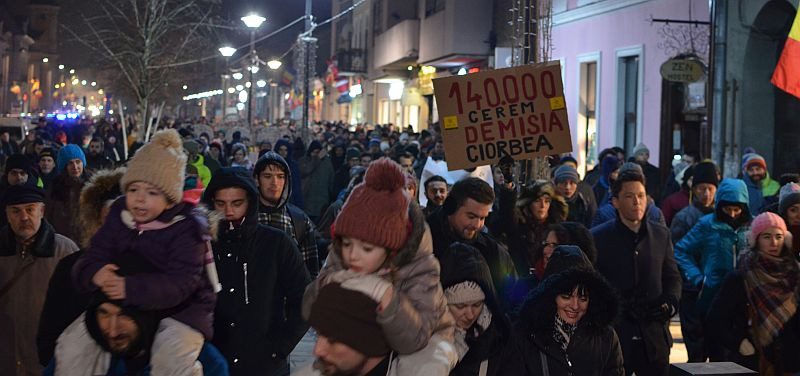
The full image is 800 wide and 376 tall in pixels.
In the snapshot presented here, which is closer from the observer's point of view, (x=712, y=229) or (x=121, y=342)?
(x=121, y=342)

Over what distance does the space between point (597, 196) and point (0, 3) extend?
96511 millimetres

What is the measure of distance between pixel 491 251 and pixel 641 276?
1463 millimetres

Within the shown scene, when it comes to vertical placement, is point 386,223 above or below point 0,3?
below

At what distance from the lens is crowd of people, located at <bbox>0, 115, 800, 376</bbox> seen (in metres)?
3.60

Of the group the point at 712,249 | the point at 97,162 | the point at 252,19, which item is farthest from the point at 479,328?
the point at 252,19

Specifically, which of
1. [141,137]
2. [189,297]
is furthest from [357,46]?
[189,297]

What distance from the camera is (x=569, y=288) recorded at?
217 inches

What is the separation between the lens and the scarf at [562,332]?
215 inches

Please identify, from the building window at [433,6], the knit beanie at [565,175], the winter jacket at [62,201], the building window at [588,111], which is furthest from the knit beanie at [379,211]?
the building window at [433,6]

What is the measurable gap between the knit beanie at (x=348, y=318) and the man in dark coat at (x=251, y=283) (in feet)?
7.97

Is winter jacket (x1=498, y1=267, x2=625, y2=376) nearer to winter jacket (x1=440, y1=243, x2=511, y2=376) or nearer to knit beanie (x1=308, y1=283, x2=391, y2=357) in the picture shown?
winter jacket (x1=440, y1=243, x2=511, y2=376)

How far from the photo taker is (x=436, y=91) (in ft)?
26.3

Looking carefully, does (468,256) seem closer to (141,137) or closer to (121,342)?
(121,342)

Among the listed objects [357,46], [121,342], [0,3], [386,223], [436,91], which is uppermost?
[0,3]
